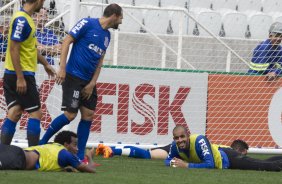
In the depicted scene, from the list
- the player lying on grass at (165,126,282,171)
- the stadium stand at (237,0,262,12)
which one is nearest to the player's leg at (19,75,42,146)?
the player lying on grass at (165,126,282,171)

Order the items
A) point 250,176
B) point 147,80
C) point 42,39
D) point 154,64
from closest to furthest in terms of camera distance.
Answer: point 250,176
point 42,39
point 147,80
point 154,64

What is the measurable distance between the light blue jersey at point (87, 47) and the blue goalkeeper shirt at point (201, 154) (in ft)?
4.31

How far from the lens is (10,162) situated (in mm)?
8422

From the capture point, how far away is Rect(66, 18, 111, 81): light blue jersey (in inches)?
404

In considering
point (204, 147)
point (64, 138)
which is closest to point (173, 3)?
point (204, 147)

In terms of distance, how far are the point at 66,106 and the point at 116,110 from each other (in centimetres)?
306

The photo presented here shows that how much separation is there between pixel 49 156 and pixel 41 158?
0.32 ft

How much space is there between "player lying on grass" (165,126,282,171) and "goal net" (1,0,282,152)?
2.86m

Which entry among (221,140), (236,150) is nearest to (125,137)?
(221,140)

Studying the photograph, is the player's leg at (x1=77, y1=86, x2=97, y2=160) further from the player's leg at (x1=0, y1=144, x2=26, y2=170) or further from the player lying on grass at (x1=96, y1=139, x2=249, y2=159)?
the player's leg at (x1=0, y1=144, x2=26, y2=170)

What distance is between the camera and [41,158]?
866 centimetres

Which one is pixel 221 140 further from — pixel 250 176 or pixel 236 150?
pixel 250 176

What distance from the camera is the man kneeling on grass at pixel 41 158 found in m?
8.38

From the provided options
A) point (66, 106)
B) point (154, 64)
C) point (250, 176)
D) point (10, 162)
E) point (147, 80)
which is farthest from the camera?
point (154, 64)
